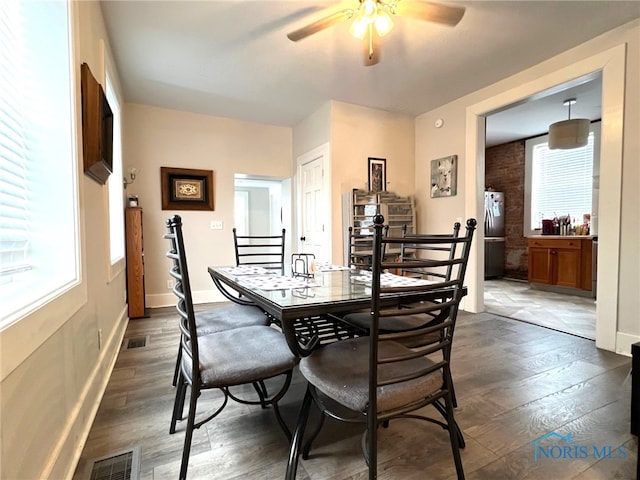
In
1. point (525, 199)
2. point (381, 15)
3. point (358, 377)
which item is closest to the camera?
point (358, 377)

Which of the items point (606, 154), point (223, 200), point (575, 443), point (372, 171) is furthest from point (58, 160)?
point (606, 154)

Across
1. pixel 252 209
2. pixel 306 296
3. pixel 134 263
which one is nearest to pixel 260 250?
pixel 252 209

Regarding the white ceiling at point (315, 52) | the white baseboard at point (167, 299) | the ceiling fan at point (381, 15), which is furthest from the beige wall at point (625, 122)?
the white baseboard at point (167, 299)

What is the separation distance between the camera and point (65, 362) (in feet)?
4.28

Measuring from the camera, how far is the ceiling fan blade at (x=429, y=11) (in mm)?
1883

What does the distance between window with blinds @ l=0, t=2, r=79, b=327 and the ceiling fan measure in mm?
1445

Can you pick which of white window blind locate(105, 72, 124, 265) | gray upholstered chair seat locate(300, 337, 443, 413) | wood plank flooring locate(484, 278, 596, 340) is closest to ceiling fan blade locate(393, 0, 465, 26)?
gray upholstered chair seat locate(300, 337, 443, 413)

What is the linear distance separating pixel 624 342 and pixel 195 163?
197 inches

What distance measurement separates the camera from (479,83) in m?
3.47

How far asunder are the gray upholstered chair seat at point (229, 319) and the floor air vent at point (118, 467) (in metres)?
0.58

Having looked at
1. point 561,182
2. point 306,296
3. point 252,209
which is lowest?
point 306,296

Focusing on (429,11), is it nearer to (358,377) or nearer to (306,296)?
(306,296)

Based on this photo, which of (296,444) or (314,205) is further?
(314,205)

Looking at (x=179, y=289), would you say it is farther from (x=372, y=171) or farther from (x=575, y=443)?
(x=372, y=171)
